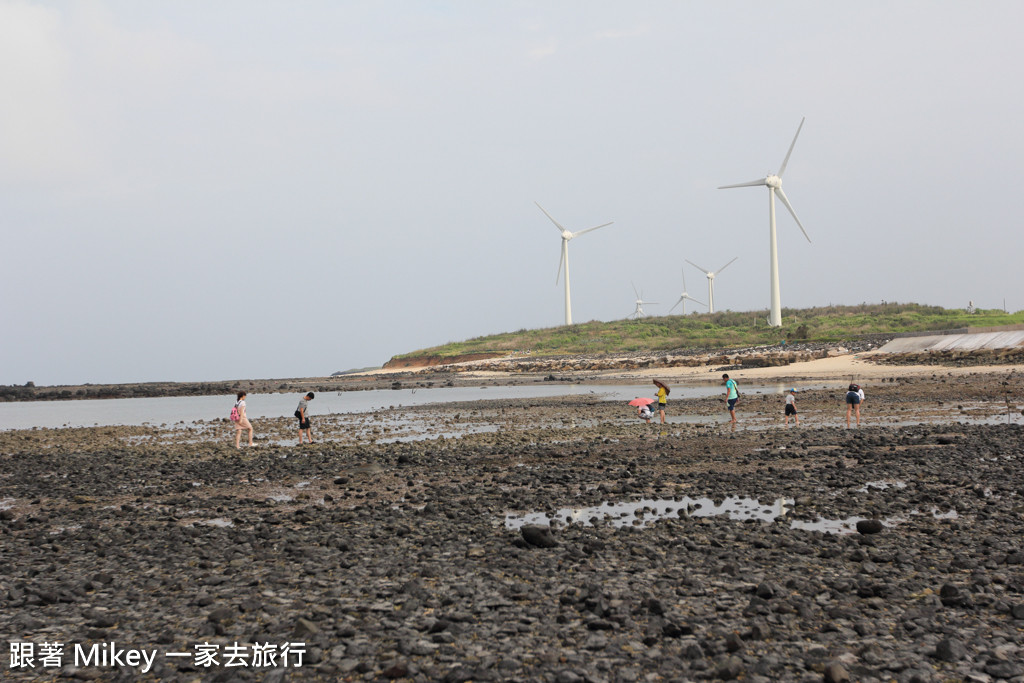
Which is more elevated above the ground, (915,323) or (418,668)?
(915,323)

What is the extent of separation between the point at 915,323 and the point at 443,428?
7326cm

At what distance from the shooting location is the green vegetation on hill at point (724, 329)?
85.8 metres

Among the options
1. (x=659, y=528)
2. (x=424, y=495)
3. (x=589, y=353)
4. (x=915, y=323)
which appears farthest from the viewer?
(x=589, y=353)

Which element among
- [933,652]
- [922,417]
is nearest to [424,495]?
[933,652]

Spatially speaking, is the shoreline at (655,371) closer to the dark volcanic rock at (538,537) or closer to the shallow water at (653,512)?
the shallow water at (653,512)

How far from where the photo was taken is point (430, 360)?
122m

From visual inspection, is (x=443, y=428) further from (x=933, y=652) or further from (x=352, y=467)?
(x=933, y=652)

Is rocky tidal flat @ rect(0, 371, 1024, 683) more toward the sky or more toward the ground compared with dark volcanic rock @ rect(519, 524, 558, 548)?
more toward the ground

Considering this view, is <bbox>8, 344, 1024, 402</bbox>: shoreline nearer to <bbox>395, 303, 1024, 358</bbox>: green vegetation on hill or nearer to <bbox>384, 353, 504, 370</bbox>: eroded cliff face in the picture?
<bbox>384, 353, 504, 370</bbox>: eroded cliff face

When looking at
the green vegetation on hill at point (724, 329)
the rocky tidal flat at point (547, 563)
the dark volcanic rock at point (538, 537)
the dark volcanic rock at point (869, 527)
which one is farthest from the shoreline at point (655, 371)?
the dark volcanic rock at point (538, 537)

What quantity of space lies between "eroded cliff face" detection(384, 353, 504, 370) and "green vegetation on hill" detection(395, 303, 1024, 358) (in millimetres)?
1106

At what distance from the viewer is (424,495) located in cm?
1719

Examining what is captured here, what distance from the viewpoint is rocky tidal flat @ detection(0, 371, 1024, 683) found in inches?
311

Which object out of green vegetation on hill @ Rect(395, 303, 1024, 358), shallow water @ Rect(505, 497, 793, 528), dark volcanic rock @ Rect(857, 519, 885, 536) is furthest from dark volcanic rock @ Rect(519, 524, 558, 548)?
green vegetation on hill @ Rect(395, 303, 1024, 358)
